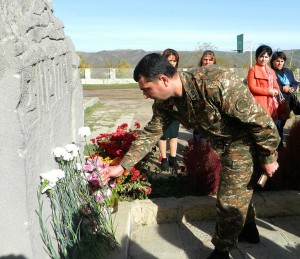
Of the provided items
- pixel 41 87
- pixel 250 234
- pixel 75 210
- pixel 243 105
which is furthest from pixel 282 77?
pixel 41 87

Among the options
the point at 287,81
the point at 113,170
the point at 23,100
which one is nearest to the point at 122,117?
the point at 287,81

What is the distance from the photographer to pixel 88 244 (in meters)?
2.07

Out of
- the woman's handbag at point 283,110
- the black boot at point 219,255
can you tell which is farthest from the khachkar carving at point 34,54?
the woman's handbag at point 283,110

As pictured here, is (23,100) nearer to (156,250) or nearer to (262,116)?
(262,116)

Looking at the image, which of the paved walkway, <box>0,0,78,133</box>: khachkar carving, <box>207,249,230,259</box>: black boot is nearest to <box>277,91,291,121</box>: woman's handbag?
the paved walkway

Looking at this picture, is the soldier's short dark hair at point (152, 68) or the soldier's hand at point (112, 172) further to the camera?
the soldier's hand at point (112, 172)

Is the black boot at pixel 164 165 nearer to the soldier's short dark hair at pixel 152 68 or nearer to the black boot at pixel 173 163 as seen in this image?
the black boot at pixel 173 163

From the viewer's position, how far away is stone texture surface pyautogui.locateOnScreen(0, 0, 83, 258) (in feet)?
4.50

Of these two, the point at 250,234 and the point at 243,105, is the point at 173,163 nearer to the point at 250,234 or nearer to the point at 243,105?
the point at 250,234

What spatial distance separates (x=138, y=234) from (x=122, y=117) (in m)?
6.53

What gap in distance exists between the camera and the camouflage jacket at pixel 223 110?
6.17 feet

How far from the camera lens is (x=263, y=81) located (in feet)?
12.9

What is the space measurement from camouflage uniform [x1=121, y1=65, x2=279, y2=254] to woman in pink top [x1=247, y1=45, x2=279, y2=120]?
191 cm

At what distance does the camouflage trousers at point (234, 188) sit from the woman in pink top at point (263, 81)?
6.29ft
